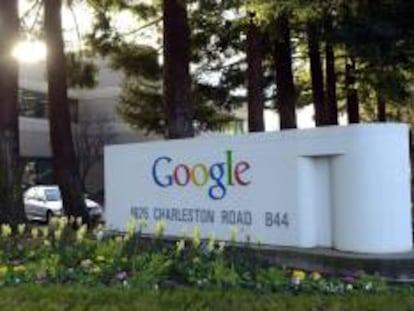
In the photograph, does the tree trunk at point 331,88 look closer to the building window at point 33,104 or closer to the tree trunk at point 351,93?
the tree trunk at point 351,93

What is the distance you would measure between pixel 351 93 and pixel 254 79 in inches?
383

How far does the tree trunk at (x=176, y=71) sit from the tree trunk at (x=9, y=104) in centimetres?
326

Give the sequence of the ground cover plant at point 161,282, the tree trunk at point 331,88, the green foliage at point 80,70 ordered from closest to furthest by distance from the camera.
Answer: the ground cover plant at point 161,282, the green foliage at point 80,70, the tree trunk at point 331,88

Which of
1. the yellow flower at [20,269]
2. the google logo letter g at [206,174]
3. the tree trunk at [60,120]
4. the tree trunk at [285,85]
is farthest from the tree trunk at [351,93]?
the yellow flower at [20,269]

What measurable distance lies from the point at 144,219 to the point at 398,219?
4.72m

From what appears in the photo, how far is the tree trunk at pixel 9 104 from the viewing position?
1803 centimetres

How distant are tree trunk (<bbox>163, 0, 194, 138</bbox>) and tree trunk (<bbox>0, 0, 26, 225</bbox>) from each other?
10.7 ft

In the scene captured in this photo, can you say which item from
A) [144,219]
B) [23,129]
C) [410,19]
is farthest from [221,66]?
[23,129]

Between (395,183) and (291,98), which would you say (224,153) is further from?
(291,98)

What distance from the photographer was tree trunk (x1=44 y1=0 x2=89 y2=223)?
21844 millimetres

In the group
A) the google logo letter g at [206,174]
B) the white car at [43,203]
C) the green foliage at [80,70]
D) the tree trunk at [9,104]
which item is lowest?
the white car at [43,203]

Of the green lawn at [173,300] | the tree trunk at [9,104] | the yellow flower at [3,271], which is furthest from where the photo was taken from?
the tree trunk at [9,104]

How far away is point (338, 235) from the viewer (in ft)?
41.1

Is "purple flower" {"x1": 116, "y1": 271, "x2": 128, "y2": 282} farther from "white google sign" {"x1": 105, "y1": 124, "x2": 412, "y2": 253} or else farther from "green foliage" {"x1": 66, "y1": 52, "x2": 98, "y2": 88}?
"green foliage" {"x1": 66, "y1": 52, "x2": 98, "y2": 88}
